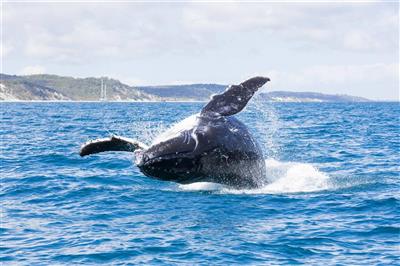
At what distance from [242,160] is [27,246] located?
5647mm

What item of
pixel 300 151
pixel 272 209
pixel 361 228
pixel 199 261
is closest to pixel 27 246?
pixel 199 261

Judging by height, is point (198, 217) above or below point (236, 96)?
below

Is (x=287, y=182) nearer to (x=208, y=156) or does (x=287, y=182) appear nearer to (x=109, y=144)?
(x=208, y=156)

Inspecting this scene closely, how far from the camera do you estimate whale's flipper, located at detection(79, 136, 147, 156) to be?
1455 centimetres

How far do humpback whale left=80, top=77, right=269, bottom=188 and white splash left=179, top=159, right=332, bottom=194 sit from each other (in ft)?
1.94

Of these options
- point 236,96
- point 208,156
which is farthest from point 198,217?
point 236,96

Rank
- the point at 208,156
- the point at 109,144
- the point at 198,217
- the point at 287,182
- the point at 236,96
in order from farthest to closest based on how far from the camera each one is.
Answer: the point at 287,182 < the point at 236,96 < the point at 109,144 < the point at 208,156 < the point at 198,217

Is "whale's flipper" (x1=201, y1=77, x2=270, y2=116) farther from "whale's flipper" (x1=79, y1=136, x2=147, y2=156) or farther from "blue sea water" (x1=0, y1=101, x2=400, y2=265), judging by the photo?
"blue sea water" (x1=0, y1=101, x2=400, y2=265)

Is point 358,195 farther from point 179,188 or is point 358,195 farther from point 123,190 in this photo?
point 123,190

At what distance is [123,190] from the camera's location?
17.0 m

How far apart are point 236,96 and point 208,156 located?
170cm

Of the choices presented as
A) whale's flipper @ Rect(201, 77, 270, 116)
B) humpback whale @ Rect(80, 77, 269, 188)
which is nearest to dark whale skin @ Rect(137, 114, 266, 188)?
humpback whale @ Rect(80, 77, 269, 188)

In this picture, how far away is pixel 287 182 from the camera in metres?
17.5

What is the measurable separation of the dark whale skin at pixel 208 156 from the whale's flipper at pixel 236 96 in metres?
0.22
